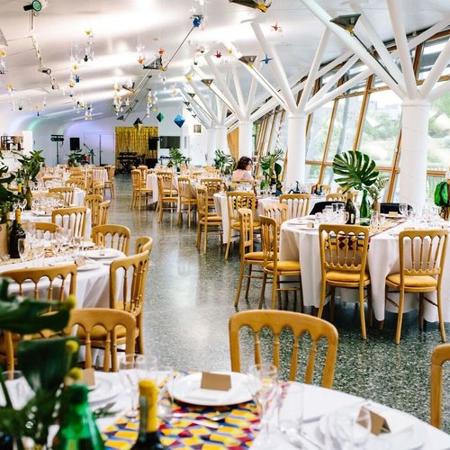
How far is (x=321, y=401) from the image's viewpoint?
2133 millimetres

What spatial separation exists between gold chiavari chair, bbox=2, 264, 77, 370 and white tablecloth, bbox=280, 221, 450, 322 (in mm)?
2712

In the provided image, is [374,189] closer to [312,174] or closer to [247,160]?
[247,160]

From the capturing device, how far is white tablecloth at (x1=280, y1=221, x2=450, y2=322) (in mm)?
5840

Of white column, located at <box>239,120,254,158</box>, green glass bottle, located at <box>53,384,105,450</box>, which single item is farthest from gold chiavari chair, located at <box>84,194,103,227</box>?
white column, located at <box>239,120,254,158</box>

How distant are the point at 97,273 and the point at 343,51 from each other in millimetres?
12756

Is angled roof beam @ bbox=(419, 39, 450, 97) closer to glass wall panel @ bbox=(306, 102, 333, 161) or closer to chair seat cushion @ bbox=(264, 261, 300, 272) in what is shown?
chair seat cushion @ bbox=(264, 261, 300, 272)

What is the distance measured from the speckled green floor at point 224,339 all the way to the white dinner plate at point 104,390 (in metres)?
2.47

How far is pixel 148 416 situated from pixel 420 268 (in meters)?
4.82

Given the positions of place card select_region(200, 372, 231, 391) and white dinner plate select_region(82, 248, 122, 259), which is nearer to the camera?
place card select_region(200, 372, 231, 391)

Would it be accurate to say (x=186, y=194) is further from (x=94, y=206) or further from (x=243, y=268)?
(x=243, y=268)

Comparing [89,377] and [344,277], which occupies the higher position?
[89,377]

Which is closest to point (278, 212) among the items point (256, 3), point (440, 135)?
point (256, 3)

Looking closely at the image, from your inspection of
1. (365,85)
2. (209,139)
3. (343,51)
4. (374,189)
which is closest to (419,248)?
(374,189)

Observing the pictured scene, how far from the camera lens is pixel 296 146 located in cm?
1446
